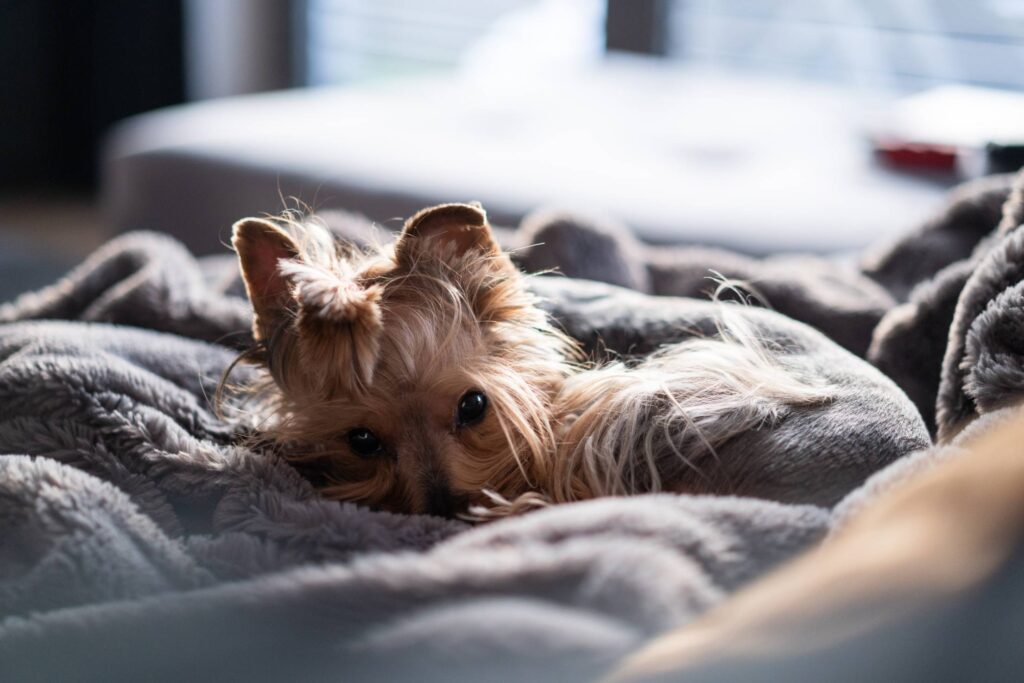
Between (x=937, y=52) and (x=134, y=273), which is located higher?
(x=937, y=52)

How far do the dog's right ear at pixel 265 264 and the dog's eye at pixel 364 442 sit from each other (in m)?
0.14

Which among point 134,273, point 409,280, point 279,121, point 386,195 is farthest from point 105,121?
point 409,280

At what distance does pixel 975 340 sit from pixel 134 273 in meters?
1.13

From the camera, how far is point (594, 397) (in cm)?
105

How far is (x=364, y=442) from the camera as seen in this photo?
105cm

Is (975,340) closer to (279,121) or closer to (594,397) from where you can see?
(594,397)

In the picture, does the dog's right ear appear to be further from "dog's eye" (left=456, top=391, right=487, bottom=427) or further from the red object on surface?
the red object on surface

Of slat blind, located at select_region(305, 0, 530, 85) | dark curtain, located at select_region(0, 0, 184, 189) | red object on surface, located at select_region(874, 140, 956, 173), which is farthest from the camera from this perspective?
slat blind, located at select_region(305, 0, 530, 85)

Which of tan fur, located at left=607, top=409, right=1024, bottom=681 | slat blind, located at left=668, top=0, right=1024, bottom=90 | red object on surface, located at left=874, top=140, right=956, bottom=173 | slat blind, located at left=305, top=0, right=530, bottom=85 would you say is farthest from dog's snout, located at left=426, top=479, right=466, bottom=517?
slat blind, located at left=305, top=0, right=530, bottom=85

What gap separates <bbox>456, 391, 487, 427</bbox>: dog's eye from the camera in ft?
3.44

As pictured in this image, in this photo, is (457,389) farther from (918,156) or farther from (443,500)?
(918,156)

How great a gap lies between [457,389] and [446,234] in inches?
6.3

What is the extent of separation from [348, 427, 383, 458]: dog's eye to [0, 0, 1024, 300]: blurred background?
627 mm

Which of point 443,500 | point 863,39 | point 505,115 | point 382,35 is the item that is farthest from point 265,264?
point 382,35
